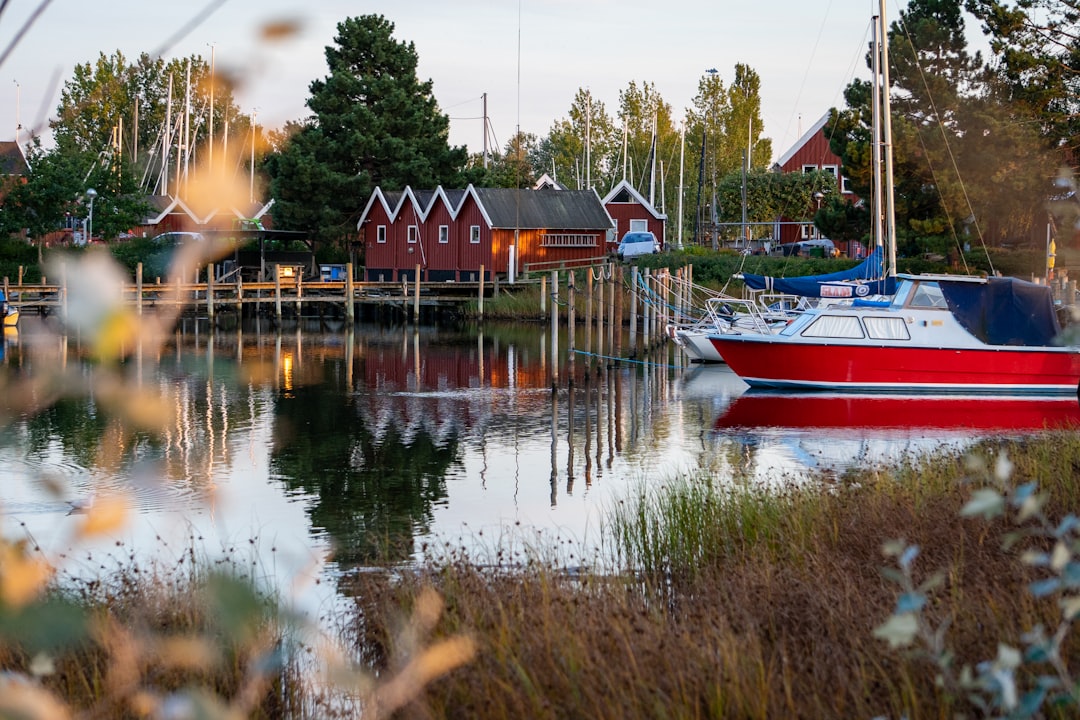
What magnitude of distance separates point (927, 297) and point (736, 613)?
19994 millimetres

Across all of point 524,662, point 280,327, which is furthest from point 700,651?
point 280,327

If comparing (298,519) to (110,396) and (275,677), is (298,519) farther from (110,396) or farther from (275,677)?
(110,396)

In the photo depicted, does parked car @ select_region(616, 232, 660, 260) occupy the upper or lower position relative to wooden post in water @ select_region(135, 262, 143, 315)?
upper

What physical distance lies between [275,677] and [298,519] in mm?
7467

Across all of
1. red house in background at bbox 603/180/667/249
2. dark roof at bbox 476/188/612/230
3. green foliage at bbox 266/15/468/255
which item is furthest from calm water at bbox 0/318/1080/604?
red house in background at bbox 603/180/667/249

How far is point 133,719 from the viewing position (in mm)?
6199

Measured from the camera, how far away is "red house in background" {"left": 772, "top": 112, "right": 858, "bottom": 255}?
219 feet

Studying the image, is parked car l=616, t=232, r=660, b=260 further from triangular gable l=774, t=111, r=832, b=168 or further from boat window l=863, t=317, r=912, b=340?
boat window l=863, t=317, r=912, b=340

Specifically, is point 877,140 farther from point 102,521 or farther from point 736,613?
point 102,521

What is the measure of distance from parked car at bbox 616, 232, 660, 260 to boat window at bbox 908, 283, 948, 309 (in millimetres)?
37291

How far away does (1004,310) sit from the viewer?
83.9 feet

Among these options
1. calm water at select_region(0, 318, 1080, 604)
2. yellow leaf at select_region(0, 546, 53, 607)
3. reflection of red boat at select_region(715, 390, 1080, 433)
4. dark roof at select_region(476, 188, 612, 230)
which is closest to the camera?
yellow leaf at select_region(0, 546, 53, 607)

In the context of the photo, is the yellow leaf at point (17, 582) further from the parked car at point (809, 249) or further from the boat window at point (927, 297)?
the parked car at point (809, 249)

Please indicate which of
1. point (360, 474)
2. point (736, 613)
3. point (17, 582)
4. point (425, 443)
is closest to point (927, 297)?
point (425, 443)
